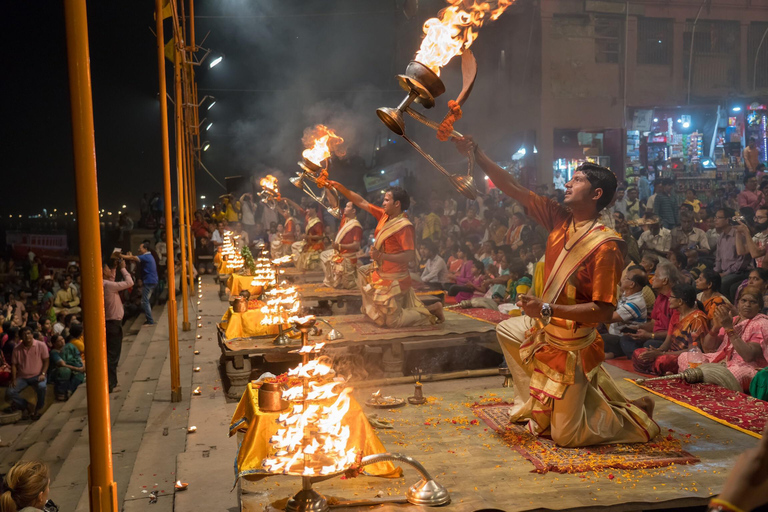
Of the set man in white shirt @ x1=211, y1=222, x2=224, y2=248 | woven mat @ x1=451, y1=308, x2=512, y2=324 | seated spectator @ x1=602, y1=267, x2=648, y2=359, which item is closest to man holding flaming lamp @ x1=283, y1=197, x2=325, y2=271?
man in white shirt @ x1=211, y1=222, x2=224, y2=248

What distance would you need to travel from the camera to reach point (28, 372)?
10.0 metres

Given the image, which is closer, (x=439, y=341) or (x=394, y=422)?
(x=394, y=422)

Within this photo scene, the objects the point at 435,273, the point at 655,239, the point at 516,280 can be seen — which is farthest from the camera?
the point at 435,273

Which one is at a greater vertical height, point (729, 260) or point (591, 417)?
point (729, 260)

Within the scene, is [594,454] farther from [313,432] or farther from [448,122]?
[448,122]

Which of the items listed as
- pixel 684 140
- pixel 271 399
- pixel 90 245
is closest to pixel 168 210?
pixel 271 399

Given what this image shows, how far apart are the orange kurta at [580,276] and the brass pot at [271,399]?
1847 mm

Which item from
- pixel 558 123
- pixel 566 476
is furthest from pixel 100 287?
pixel 558 123

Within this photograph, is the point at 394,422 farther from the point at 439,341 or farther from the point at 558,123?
the point at 558,123

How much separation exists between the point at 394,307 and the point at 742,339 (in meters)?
3.91

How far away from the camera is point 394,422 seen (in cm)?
548

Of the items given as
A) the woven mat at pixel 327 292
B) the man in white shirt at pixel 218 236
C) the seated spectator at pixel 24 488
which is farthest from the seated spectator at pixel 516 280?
the man in white shirt at pixel 218 236

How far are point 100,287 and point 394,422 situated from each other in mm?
3263

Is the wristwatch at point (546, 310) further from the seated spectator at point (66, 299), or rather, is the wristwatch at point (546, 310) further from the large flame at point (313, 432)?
the seated spectator at point (66, 299)
